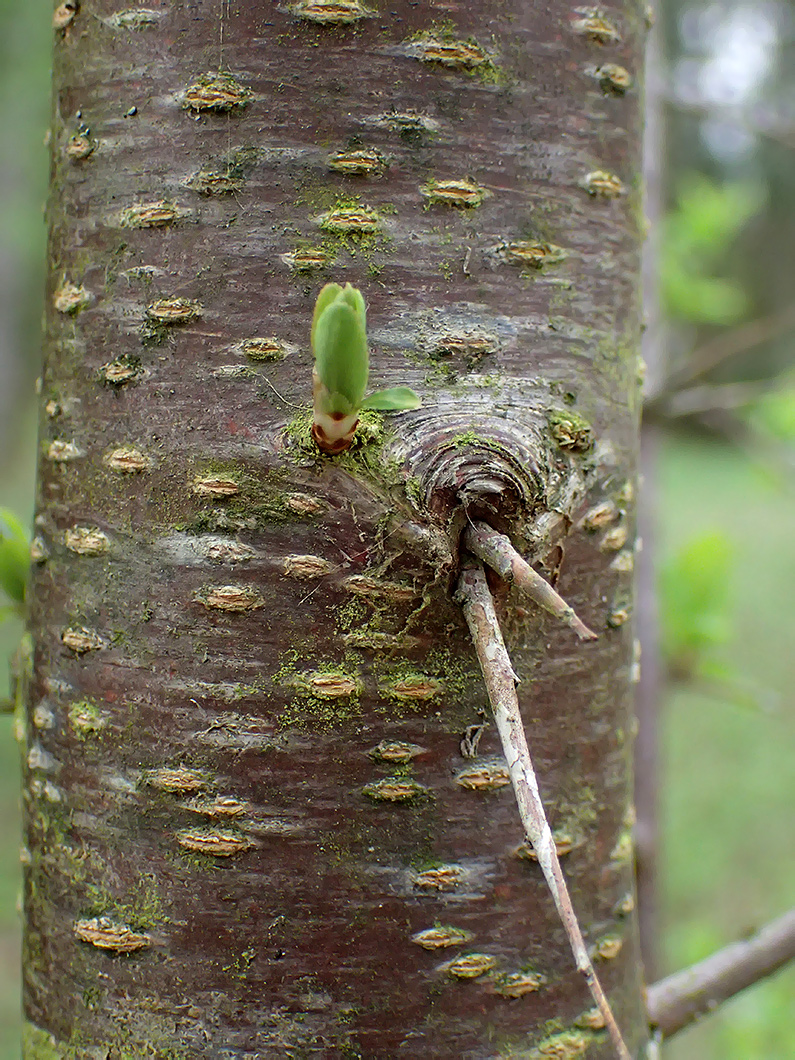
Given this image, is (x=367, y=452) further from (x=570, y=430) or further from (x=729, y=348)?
(x=729, y=348)

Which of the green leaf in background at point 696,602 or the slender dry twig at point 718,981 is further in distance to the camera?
the green leaf in background at point 696,602

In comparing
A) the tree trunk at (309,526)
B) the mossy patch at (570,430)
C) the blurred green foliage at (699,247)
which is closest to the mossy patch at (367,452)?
the tree trunk at (309,526)

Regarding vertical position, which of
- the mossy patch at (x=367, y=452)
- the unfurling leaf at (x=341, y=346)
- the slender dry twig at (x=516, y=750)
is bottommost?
the slender dry twig at (x=516, y=750)

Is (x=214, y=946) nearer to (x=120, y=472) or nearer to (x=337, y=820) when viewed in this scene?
(x=337, y=820)

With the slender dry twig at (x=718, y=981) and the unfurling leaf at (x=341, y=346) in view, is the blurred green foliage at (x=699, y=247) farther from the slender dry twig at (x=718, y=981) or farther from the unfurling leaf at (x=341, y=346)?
the unfurling leaf at (x=341, y=346)

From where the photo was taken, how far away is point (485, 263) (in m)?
0.77

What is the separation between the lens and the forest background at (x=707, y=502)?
7.75 feet

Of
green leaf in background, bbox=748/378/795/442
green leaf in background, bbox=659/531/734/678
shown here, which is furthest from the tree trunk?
green leaf in background, bbox=748/378/795/442

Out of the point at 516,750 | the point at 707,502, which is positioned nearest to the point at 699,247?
the point at 516,750

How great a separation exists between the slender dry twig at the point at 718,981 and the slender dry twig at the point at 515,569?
62 cm

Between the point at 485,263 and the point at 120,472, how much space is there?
357 mm

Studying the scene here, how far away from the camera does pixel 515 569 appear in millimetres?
624

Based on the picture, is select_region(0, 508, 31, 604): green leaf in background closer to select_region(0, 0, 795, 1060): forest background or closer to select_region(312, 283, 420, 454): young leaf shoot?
select_region(312, 283, 420, 454): young leaf shoot

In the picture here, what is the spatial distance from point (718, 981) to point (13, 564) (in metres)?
0.92
